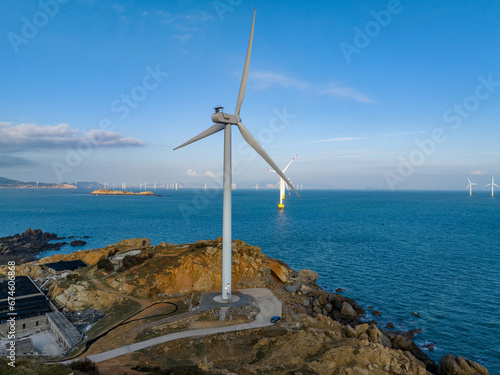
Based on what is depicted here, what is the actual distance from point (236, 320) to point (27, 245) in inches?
3795

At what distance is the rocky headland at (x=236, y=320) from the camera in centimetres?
2750

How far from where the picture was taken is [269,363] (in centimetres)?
2744

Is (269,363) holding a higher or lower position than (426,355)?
higher

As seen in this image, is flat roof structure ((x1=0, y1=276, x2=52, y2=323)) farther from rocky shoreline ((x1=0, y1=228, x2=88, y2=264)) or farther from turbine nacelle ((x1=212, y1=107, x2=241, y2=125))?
rocky shoreline ((x1=0, y1=228, x2=88, y2=264))

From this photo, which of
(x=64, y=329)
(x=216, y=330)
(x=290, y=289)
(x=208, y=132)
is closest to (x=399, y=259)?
(x=290, y=289)

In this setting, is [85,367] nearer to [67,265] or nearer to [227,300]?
[227,300]

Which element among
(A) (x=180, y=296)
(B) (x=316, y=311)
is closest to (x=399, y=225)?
(B) (x=316, y=311)

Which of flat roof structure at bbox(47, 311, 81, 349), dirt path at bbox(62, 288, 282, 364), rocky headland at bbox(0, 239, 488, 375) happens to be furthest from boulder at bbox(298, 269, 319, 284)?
flat roof structure at bbox(47, 311, 81, 349)

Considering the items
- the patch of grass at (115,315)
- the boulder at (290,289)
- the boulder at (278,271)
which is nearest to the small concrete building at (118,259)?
the patch of grass at (115,315)

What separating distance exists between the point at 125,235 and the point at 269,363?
106 m

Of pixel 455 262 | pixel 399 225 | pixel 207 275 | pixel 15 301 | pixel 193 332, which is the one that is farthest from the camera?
pixel 399 225

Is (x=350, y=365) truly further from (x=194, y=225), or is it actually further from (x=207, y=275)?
(x=194, y=225)

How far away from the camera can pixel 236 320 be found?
3584 centimetres

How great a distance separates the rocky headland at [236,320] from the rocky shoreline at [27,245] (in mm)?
34393
